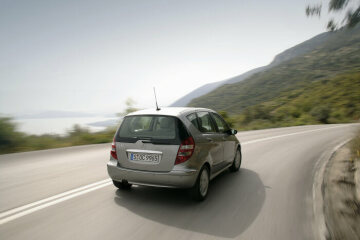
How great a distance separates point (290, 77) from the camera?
Result: 402ft

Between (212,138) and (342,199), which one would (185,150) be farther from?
(342,199)

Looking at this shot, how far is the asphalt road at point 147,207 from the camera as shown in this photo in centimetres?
374

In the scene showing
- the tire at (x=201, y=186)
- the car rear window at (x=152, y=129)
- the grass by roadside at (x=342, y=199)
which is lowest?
the grass by roadside at (x=342, y=199)

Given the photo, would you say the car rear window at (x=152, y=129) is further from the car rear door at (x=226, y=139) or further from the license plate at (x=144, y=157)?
the car rear door at (x=226, y=139)

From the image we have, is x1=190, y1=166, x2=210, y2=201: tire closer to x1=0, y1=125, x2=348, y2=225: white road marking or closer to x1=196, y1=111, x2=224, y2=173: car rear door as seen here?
x1=196, y1=111, x2=224, y2=173: car rear door

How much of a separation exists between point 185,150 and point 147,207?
42.2 inches

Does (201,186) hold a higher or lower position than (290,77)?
lower

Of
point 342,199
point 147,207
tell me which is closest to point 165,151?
point 147,207

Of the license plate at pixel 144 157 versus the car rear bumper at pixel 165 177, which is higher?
the license plate at pixel 144 157

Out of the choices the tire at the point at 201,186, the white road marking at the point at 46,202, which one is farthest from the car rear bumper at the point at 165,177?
the white road marking at the point at 46,202

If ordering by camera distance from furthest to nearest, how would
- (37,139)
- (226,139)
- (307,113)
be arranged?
(307,113)
(37,139)
(226,139)

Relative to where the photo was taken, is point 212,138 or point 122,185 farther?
point 212,138

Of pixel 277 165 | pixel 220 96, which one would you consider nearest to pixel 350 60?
pixel 220 96

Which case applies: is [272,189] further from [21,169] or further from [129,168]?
[21,169]
